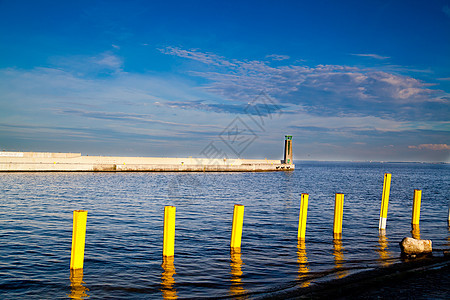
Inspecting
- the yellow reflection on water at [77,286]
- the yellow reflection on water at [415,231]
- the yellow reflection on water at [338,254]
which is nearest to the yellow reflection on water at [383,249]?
the yellow reflection on water at [338,254]

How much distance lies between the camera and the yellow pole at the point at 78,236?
1075 cm

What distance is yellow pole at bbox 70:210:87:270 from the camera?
423 inches

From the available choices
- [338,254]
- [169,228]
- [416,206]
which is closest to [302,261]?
[338,254]

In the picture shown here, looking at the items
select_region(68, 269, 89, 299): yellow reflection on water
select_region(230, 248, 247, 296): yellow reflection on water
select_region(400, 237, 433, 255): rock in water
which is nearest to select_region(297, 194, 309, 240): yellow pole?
select_region(230, 248, 247, 296): yellow reflection on water

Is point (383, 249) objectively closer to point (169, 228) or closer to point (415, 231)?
point (415, 231)

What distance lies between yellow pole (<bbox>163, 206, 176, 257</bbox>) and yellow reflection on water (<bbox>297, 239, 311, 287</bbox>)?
14.5 feet

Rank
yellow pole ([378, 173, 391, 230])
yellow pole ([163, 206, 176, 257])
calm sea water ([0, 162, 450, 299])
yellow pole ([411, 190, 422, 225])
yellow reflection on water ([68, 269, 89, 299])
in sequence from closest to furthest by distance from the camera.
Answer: yellow reflection on water ([68, 269, 89, 299]), calm sea water ([0, 162, 450, 299]), yellow pole ([163, 206, 176, 257]), yellow pole ([378, 173, 391, 230]), yellow pole ([411, 190, 422, 225])

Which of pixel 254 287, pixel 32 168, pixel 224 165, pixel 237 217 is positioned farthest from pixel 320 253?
pixel 224 165

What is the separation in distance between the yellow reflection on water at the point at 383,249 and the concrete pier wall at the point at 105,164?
6125 centimetres

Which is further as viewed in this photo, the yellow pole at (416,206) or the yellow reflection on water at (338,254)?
the yellow pole at (416,206)

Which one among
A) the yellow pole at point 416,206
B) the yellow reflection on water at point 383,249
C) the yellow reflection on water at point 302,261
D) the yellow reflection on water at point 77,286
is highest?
the yellow pole at point 416,206

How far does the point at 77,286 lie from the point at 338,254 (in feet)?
32.1

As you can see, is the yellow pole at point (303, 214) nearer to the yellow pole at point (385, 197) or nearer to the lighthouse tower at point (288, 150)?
the yellow pole at point (385, 197)

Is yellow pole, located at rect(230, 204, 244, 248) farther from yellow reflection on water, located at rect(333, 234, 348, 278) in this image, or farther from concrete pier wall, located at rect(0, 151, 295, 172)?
concrete pier wall, located at rect(0, 151, 295, 172)
